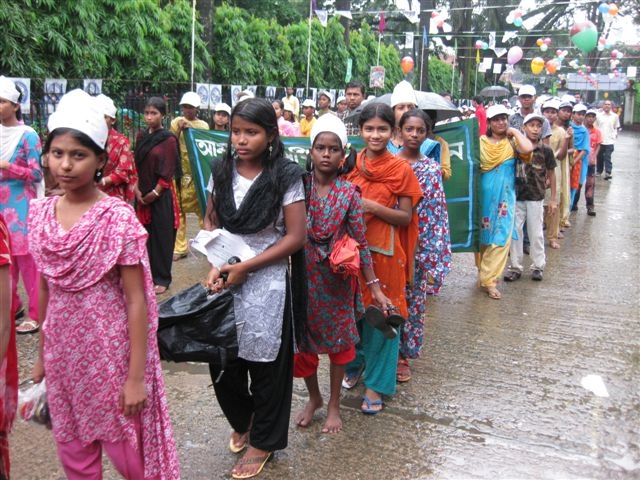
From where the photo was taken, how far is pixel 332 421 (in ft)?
11.3

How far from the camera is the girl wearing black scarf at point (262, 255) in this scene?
108 inches

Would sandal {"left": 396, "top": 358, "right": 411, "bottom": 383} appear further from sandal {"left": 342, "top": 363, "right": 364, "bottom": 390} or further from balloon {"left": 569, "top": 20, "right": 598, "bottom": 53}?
balloon {"left": 569, "top": 20, "right": 598, "bottom": 53}

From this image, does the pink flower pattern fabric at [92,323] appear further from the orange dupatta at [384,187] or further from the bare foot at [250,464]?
the orange dupatta at [384,187]

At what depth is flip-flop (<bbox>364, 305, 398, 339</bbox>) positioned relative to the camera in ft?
10.7

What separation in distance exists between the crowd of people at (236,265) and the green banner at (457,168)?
0.39m

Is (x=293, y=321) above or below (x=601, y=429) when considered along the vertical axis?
above

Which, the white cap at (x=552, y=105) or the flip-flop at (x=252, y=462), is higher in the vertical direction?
the white cap at (x=552, y=105)

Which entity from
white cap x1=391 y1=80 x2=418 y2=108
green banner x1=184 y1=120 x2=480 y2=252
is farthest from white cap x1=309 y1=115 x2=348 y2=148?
green banner x1=184 y1=120 x2=480 y2=252

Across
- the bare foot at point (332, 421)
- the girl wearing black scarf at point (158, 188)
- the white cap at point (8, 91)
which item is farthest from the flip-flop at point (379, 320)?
the girl wearing black scarf at point (158, 188)

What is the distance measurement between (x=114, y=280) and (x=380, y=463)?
1674 millimetres

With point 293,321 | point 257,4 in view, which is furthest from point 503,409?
point 257,4

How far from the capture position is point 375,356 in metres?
3.68

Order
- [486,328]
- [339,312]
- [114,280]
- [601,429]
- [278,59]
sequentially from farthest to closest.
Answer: [278,59] → [486,328] → [601,429] → [339,312] → [114,280]

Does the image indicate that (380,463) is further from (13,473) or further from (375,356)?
(13,473)
